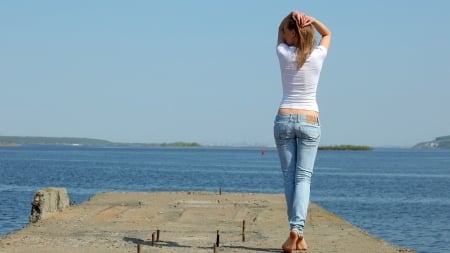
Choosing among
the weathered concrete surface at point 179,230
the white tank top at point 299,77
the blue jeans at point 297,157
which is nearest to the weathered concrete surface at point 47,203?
the weathered concrete surface at point 179,230

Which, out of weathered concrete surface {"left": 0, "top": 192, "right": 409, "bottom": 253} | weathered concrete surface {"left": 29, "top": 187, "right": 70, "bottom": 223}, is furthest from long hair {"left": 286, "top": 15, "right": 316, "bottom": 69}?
weathered concrete surface {"left": 29, "top": 187, "right": 70, "bottom": 223}

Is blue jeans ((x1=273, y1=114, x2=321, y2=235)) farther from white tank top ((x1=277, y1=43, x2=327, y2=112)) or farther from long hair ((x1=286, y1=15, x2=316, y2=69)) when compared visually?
long hair ((x1=286, y1=15, x2=316, y2=69))

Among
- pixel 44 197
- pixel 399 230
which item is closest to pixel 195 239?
pixel 44 197

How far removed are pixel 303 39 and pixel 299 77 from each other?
0.33 m

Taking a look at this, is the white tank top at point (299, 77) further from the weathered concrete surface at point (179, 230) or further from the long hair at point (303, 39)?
the weathered concrete surface at point (179, 230)

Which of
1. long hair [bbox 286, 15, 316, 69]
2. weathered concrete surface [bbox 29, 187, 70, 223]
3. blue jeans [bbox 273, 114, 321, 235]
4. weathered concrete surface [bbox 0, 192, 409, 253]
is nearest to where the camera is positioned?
long hair [bbox 286, 15, 316, 69]

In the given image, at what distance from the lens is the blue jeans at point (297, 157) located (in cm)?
820

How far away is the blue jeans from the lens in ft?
26.9

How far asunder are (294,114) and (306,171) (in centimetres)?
52

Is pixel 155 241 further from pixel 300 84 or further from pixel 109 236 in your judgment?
pixel 300 84

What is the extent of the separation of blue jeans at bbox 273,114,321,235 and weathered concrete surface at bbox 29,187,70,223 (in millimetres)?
4418

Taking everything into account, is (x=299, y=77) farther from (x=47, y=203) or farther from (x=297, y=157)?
(x=47, y=203)

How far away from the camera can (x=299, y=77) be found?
8.13 meters

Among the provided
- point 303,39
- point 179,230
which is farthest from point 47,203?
point 303,39
